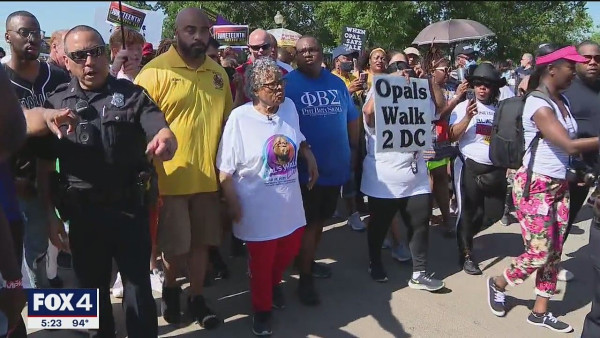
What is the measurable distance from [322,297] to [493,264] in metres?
1.82

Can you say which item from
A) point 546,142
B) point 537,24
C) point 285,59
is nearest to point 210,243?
point 546,142

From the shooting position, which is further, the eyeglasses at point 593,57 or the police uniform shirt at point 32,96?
the eyeglasses at point 593,57

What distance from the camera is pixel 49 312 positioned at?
2.70 meters

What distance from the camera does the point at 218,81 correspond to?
3549 millimetres

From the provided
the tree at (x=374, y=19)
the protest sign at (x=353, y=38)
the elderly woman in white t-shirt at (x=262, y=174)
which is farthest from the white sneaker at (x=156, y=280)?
the tree at (x=374, y=19)

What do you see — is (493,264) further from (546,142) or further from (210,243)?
(210,243)

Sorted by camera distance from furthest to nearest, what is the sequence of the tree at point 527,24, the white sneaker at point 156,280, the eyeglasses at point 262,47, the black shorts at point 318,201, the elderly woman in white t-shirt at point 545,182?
the tree at point 527,24 < the eyeglasses at point 262,47 < the white sneaker at point 156,280 < the black shorts at point 318,201 < the elderly woman in white t-shirt at point 545,182

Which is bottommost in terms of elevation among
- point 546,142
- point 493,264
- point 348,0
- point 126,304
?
point 493,264

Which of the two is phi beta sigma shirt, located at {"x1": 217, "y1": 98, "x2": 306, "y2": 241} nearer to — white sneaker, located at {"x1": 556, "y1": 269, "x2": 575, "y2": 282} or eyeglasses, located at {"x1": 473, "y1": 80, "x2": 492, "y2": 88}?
eyeglasses, located at {"x1": 473, "y1": 80, "x2": 492, "y2": 88}

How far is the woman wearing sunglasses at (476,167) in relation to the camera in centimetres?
461

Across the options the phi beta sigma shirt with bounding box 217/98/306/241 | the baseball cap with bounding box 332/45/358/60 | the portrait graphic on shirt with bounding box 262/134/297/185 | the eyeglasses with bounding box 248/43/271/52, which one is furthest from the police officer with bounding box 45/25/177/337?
the baseball cap with bounding box 332/45/358/60

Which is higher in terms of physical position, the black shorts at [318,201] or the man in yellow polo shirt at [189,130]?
the man in yellow polo shirt at [189,130]

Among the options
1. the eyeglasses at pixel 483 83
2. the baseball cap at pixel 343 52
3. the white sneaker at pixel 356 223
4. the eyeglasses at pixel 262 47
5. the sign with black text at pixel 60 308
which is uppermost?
the baseball cap at pixel 343 52

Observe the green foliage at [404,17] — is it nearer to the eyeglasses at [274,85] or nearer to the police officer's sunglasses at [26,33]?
the police officer's sunglasses at [26,33]
